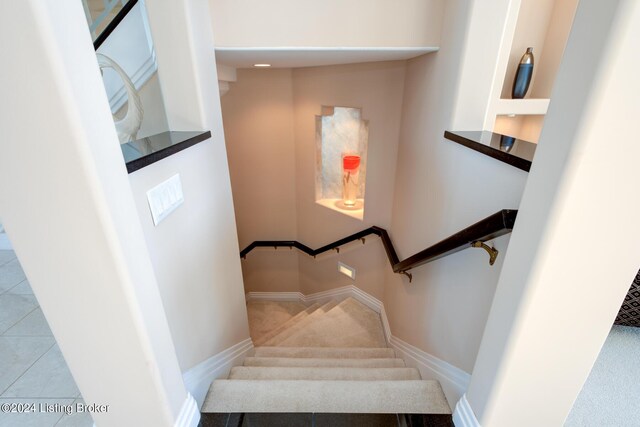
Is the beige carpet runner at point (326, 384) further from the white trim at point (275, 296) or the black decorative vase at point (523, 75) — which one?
the black decorative vase at point (523, 75)

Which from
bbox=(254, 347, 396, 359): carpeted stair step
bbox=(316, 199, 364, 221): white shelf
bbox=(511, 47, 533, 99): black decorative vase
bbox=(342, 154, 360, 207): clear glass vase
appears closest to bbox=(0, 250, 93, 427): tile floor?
bbox=(254, 347, 396, 359): carpeted stair step

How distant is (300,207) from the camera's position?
392 centimetres

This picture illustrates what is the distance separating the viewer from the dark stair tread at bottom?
4.02 feet

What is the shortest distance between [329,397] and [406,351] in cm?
107

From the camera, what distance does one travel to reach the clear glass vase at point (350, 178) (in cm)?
336

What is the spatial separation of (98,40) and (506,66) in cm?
291

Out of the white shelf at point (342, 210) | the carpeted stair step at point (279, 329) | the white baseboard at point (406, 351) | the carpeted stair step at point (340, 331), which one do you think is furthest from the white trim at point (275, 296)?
the white shelf at point (342, 210)

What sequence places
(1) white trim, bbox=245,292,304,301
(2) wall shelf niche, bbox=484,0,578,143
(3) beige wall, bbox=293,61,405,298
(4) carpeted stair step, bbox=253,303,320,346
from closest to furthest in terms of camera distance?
1. (2) wall shelf niche, bbox=484,0,578,143
2. (3) beige wall, bbox=293,61,405,298
3. (4) carpeted stair step, bbox=253,303,320,346
4. (1) white trim, bbox=245,292,304,301

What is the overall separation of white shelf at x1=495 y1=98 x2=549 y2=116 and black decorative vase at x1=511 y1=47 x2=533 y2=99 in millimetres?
129

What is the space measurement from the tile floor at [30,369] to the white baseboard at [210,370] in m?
0.37

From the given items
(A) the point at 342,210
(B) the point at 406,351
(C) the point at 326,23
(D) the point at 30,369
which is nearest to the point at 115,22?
(C) the point at 326,23

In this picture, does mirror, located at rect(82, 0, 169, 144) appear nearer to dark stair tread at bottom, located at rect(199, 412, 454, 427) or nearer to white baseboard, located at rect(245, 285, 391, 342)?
dark stair tread at bottom, located at rect(199, 412, 454, 427)

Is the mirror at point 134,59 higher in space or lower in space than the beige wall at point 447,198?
higher

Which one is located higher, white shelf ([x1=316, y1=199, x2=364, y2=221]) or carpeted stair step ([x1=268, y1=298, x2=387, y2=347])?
white shelf ([x1=316, y1=199, x2=364, y2=221])
